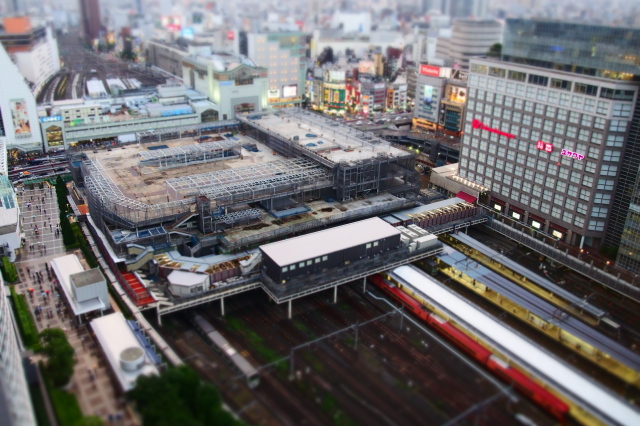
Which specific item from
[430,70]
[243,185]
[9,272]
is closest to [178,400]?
[9,272]

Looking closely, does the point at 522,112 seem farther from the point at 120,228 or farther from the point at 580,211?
the point at 120,228

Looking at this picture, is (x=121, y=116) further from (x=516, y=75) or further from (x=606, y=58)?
(x=606, y=58)

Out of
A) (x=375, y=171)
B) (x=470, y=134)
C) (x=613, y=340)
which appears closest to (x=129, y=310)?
(x=375, y=171)

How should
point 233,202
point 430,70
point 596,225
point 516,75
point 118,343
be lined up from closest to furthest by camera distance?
point 118,343 → point 596,225 → point 233,202 → point 516,75 → point 430,70

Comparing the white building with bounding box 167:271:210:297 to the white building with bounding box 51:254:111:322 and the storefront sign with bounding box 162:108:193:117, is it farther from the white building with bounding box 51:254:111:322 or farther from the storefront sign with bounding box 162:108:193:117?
the storefront sign with bounding box 162:108:193:117

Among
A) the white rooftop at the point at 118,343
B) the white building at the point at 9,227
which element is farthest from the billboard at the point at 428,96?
the white rooftop at the point at 118,343

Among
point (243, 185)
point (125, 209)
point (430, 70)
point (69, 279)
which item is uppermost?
point (430, 70)

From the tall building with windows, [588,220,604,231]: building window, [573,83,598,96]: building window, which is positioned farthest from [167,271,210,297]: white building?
[573,83,598,96]: building window
